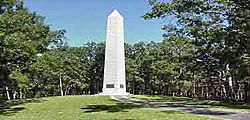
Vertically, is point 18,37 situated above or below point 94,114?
above

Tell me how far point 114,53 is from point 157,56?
20127 mm

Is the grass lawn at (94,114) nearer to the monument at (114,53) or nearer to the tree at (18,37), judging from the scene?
the tree at (18,37)

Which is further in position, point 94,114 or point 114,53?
point 114,53

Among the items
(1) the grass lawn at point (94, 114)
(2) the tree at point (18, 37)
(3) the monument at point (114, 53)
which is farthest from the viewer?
(3) the monument at point (114, 53)

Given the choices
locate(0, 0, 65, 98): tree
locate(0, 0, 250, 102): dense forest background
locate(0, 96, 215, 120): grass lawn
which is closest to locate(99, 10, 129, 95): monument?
locate(0, 0, 250, 102): dense forest background

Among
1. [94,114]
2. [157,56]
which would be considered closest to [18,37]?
[94,114]

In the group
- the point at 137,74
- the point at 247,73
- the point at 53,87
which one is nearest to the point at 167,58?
the point at 137,74

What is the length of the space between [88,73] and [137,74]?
10.8 m

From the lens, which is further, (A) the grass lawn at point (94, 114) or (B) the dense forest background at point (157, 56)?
(B) the dense forest background at point (157, 56)

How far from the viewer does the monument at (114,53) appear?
52906 mm

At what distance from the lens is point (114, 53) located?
174ft

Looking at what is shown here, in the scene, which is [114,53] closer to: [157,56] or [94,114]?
[157,56]

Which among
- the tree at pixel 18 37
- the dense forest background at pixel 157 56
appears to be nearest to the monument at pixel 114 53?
the dense forest background at pixel 157 56

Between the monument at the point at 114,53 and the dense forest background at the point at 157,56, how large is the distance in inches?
304
